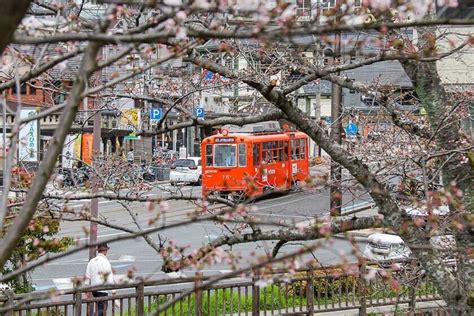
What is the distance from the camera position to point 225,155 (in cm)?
3077

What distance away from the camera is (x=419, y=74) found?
697 centimetres

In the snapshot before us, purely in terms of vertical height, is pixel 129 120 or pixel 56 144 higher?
pixel 129 120

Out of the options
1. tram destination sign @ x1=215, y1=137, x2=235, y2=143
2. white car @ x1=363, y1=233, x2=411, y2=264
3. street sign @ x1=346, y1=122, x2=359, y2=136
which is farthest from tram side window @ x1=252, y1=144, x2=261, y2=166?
street sign @ x1=346, y1=122, x2=359, y2=136

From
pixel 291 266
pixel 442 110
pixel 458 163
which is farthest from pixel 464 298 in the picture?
pixel 291 266

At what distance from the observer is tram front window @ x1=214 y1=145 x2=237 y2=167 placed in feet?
99.6

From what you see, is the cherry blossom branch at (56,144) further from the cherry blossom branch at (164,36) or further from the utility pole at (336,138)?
the utility pole at (336,138)

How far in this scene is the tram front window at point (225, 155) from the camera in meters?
30.4

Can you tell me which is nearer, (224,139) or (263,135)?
(224,139)

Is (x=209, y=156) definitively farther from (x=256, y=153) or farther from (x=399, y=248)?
(x=399, y=248)

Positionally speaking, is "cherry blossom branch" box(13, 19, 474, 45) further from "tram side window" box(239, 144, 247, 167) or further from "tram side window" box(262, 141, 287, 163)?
"tram side window" box(262, 141, 287, 163)

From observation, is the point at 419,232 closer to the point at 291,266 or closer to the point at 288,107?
the point at 288,107

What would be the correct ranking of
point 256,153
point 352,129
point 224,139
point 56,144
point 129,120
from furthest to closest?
1. point 224,139
2. point 256,153
3. point 352,129
4. point 129,120
5. point 56,144

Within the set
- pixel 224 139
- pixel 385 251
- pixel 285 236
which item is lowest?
pixel 385 251

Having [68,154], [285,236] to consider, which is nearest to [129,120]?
[68,154]
